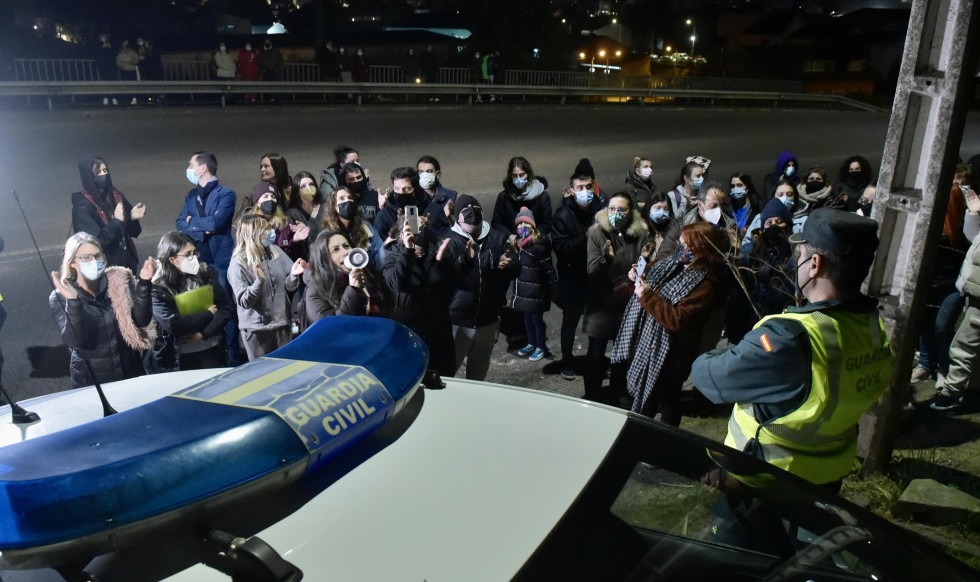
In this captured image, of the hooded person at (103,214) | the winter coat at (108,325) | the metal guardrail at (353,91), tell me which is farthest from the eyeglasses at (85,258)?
the metal guardrail at (353,91)

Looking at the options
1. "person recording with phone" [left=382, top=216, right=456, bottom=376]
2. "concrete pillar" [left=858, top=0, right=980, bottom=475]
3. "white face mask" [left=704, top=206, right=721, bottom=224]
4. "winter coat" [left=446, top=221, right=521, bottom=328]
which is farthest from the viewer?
"white face mask" [left=704, top=206, right=721, bottom=224]

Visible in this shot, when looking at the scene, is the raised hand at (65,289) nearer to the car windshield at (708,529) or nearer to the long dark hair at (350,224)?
the long dark hair at (350,224)

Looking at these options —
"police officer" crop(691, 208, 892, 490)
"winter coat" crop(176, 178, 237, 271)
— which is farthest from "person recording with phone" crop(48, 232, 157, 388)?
"police officer" crop(691, 208, 892, 490)

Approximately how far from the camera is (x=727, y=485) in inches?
93.4

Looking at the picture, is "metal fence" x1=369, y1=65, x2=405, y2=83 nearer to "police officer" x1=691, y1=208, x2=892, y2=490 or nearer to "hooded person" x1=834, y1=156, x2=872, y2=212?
"hooded person" x1=834, y1=156, x2=872, y2=212

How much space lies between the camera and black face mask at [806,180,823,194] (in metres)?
8.41

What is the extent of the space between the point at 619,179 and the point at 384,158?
16.1 feet

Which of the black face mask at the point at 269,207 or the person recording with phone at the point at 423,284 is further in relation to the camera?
the black face mask at the point at 269,207

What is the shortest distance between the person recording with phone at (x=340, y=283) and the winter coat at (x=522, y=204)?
2301 millimetres

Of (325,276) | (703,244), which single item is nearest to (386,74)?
(325,276)

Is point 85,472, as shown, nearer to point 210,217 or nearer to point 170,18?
point 210,217

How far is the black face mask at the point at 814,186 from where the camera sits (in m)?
8.41

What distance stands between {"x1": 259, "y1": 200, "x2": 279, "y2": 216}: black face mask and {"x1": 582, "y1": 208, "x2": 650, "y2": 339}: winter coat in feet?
9.33

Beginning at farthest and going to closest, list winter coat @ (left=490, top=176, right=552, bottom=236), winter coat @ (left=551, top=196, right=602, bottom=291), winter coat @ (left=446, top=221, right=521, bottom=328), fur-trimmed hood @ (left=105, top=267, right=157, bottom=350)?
winter coat @ (left=490, top=176, right=552, bottom=236), winter coat @ (left=551, top=196, right=602, bottom=291), winter coat @ (left=446, top=221, right=521, bottom=328), fur-trimmed hood @ (left=105, top=267, right=157, bottom=350)
